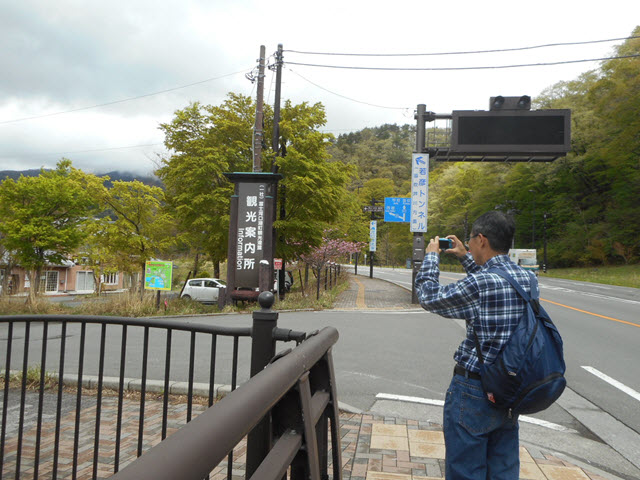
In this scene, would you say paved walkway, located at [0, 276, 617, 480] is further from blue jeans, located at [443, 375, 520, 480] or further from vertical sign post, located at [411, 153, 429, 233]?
vertical sign post, located at [411, 153, 429, 233]

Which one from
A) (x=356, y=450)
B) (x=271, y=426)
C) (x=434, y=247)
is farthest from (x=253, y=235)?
(x=271, y=426)

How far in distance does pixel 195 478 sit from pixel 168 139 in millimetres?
21702

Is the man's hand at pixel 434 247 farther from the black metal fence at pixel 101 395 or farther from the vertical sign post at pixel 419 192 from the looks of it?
the vertical sign post at pixel 419 192

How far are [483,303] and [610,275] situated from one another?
133 ft

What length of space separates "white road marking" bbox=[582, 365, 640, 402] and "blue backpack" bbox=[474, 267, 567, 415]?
4.39 meters

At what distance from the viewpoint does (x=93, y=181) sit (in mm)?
20781

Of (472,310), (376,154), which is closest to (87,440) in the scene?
(472,310)

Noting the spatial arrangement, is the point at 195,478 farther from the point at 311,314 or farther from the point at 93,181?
the point at 93,181

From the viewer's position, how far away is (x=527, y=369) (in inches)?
83.1

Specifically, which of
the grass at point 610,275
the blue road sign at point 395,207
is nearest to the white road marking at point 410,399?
the blue road sign at point 395,207

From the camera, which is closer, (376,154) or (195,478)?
(195,478)

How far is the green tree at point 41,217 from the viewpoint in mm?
19000

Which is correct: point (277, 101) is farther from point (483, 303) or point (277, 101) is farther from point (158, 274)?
point (483, 303)

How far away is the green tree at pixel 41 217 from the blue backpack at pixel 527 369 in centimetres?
2061
